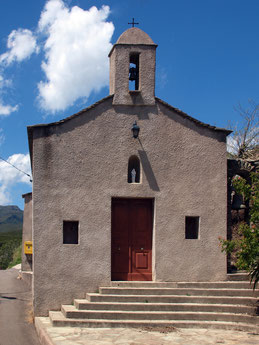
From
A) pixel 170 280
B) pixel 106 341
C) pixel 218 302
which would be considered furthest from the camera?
pixel 170 280

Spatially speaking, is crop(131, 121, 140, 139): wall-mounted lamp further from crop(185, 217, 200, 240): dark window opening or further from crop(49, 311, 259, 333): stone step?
crop(49, 311, 259, 333): stone step

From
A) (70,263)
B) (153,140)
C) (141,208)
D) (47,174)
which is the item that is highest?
(153,140)

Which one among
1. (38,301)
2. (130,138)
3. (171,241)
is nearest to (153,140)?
(130,138)

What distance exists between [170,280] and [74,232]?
2.91m

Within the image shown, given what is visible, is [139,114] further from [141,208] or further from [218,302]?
[218,302]

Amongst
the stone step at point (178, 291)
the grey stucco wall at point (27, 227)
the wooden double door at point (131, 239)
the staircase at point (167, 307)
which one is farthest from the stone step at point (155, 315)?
the grey stucco wall at point (27, 227)

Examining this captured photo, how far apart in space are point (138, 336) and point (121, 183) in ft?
14.2

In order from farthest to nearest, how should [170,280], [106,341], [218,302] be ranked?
[170,280], [218,302], [106,341]

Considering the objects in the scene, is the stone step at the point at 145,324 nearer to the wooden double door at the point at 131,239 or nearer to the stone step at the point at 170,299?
the stone step at the point at 170,299

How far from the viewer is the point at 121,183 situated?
12.8 m

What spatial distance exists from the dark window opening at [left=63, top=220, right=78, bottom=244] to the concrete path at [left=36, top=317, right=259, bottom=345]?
2.67 m

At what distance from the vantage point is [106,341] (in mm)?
9422

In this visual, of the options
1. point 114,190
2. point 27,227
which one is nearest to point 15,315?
point 114,190

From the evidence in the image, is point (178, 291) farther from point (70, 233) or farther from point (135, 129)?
point (135, 129)
